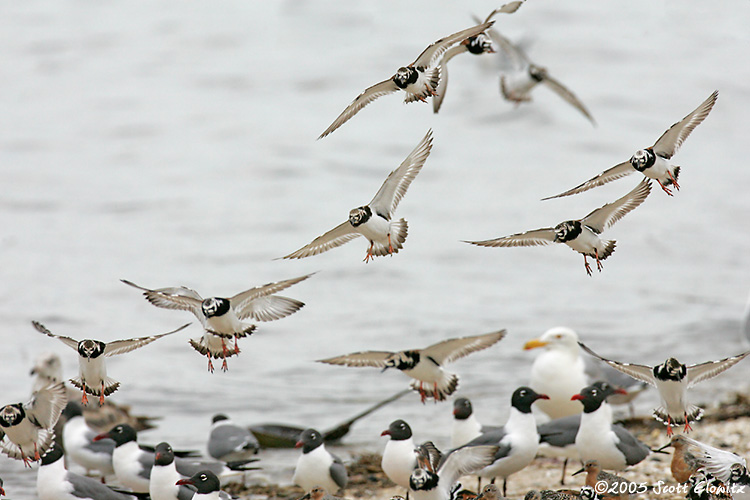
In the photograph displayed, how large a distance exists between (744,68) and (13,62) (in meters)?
16.8

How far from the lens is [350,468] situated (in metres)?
8.47

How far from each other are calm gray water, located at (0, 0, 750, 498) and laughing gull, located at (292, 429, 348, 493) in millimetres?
1211

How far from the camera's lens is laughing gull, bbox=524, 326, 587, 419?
9.13 metres

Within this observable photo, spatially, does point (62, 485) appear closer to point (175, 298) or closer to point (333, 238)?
point (175, 298)

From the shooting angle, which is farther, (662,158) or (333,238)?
(333,238)

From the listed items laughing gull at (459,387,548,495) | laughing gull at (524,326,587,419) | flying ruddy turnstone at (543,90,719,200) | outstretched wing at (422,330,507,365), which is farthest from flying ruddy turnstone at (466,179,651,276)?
laughing gull at (524,326,587,419)

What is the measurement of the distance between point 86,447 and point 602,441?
398 centimetres

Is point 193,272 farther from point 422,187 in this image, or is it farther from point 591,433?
point 591,433

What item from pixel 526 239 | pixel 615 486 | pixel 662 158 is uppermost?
pixel 662 158

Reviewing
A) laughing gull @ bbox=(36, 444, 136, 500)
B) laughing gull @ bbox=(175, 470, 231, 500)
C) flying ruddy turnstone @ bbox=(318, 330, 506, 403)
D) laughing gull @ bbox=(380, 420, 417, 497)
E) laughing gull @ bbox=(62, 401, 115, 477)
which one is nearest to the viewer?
flying ruddy turnstone @ bbox=(318, 330, 506, 403)

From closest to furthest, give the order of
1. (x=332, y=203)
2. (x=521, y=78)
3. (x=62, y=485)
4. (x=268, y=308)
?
1. (x=268, y=308)
2. (x=62, y=485)
3. (x=521, y=78)
4. (x=332, y=203)

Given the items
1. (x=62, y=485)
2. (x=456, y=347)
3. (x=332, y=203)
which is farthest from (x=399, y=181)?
(x=332, y=203)

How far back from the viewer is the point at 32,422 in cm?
642

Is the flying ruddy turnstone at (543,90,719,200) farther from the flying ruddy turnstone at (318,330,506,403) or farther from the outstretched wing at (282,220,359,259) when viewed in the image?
the flying ruddy turnstone at (318,330,506,403)
